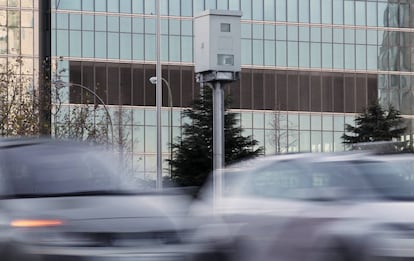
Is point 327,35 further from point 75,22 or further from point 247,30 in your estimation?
point 75,22

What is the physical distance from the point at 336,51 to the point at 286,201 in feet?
219

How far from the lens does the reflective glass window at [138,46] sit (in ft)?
231

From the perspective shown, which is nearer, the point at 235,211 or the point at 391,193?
the point at 391,193

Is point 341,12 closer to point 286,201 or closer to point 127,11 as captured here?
point 127,11

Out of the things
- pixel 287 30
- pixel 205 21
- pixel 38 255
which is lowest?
pixel 38 255

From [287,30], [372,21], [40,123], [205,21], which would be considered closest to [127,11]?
[287,30]

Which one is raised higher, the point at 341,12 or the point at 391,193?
the point at 341,12

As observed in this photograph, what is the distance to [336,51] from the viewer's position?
74875 millimetres

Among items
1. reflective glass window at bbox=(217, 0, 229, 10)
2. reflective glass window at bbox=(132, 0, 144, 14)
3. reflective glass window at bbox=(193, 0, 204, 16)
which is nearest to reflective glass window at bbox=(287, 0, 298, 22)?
reflective glass window at bbox=(217, 0, 229, 10)

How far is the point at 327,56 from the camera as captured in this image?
74.8 meters

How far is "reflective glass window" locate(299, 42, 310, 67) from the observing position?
74250 mm

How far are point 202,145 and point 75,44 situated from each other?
17.5 metres

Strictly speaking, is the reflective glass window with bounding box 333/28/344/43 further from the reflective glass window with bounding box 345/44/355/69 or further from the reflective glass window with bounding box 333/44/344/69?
the reflective glass window with bounding box 345/44/355/69

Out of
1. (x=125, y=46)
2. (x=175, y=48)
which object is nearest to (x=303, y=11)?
(x=175, y=48)
